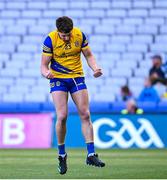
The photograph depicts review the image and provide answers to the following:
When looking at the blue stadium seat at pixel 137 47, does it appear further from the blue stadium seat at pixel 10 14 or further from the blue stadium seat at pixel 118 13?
the blue stadium seat at pixel 10 14

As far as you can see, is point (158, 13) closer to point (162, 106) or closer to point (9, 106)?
point (162, 106)

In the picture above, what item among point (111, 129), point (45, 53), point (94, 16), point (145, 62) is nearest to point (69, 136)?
point (111, 129)

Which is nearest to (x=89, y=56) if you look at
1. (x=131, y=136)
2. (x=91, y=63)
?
(x=91, y=63)

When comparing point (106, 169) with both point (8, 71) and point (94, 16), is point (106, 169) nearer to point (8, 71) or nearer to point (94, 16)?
point (8, 71)

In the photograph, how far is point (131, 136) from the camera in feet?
65.6

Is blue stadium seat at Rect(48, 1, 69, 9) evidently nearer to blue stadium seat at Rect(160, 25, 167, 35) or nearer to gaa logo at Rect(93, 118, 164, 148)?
blue stadium seat at Rect(160, 25, 167, 35)

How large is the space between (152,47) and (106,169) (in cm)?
1393

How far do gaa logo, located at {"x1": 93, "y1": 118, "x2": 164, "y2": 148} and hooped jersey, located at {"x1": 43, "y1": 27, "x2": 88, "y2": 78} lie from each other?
874 cm

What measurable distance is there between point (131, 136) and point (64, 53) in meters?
9.00

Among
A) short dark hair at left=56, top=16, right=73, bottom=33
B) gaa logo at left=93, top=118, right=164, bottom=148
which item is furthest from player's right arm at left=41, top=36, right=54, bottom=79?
gaa logo at left=93, top=118, right=164, bottom=148

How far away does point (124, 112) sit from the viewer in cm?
2048

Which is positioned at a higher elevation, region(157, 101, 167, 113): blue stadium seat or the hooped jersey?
the hooped jersey

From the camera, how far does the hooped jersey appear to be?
36.7 ft

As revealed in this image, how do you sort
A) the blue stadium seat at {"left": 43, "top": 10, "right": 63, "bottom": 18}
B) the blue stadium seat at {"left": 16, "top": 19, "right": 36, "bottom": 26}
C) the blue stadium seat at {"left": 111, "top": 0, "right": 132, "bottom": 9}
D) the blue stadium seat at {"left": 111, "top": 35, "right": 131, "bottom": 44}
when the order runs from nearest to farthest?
the blue stadium seat at {"left": 111, "top": 35, "right": 131, "bottom": 44} < the blue stadium seat at {"left": 111, "top": 0, "right": 132, "bottom": 9} < the blue stadium seat at {"left": 16, "top": 19, "right": 36, "bottom": 26} < the blue stadium seat at {"left": 43, "top": 10, "right": 63, "bottom": 18}
